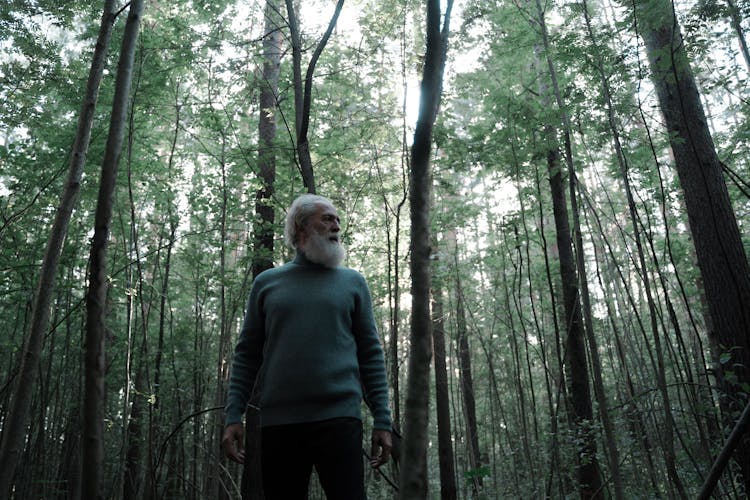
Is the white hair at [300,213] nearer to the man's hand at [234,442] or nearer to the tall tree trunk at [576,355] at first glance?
the man's hand at [234,442]

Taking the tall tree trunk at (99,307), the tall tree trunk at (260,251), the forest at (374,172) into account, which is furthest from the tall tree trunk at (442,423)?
the tall tree trunk at (99,307)

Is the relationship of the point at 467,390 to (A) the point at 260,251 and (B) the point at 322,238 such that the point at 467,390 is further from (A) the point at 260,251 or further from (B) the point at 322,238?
(B) the point at 322,238

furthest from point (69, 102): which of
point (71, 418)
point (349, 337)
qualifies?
point (349, 337)

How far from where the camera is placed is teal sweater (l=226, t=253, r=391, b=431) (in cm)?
190

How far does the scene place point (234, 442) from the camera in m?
1.98

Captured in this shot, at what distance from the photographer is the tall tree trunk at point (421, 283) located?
3.40ft

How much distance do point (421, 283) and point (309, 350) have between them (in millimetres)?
869

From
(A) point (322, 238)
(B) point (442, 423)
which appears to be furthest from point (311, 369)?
(B) point (442, 423)

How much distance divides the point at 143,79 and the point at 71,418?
19.0 ft

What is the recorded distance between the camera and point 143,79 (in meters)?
6.26

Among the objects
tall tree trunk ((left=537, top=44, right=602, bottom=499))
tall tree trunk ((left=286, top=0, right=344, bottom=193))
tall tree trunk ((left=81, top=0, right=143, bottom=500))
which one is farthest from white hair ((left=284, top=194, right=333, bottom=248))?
tall tree trunk ((left=537, top=44, right=602, bottom=499))

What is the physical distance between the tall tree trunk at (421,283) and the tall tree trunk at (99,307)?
2943mm

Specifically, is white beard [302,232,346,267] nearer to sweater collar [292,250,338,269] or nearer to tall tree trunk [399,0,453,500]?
sweater collar [292,250,338,269]

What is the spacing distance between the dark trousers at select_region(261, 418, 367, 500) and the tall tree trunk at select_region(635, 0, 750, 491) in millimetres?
3730
